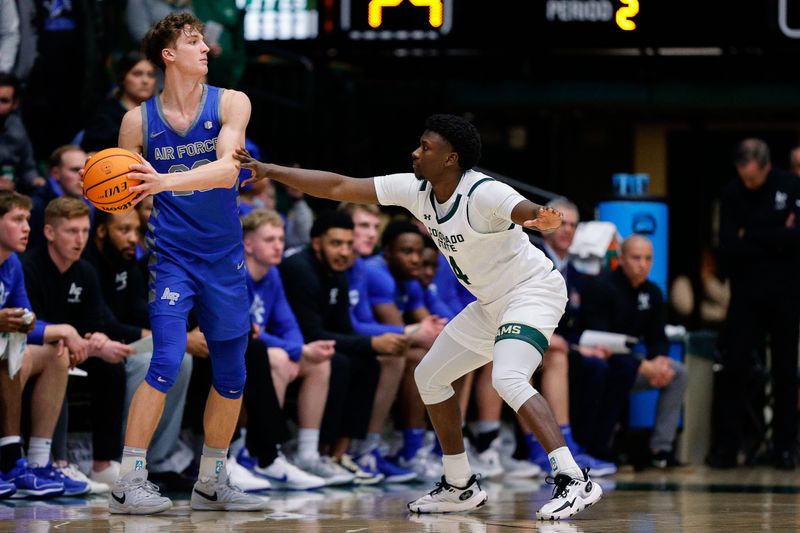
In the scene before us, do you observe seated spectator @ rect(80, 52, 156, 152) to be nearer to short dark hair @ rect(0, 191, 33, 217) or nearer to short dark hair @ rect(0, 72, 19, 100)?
short dark hair @ rect(0, 72, 19, 100)

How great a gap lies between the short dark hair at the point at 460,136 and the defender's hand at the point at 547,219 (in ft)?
2.33

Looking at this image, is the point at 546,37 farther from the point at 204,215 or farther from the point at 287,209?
the point at 204,215

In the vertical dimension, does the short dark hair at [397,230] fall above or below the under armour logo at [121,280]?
above

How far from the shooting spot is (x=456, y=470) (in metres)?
7.15

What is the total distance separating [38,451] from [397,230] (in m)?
3.41

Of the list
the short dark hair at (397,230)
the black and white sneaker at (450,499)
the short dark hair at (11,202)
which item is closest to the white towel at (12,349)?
the short dark hair at (11,202)

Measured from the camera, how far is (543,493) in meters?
8.51

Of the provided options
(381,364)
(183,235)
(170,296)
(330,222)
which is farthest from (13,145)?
(170,296)

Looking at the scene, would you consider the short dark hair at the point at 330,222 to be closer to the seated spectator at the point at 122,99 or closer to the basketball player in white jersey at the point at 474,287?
the seated spectator at the point at 122,99

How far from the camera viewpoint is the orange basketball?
6.23m

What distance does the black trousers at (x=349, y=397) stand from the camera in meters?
9.02

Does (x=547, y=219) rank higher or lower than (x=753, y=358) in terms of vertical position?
higher

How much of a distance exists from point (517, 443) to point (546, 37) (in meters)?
3.70

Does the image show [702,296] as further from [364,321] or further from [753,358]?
[364,321]
